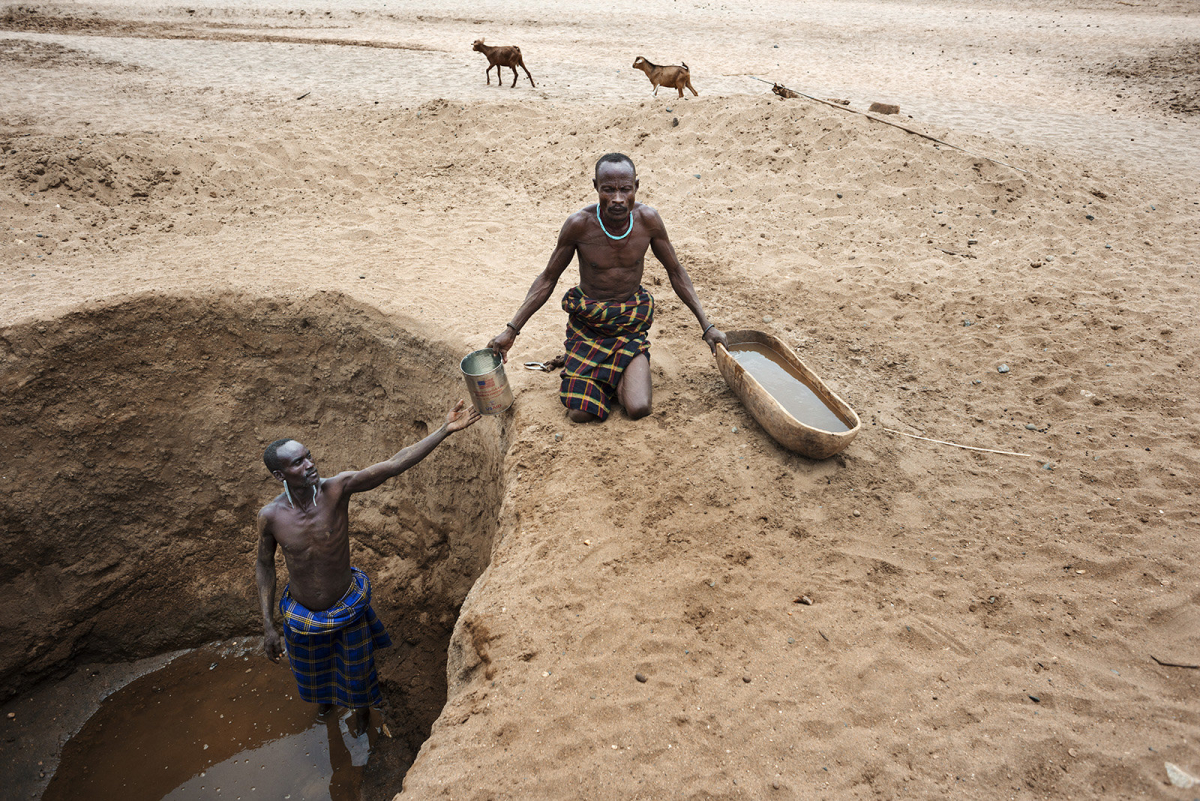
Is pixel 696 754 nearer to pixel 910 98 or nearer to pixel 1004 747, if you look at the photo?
pixel 1004 747

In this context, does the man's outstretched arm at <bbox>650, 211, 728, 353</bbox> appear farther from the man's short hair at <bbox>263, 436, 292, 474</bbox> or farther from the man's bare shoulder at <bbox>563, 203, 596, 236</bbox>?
the man's short hair at <bbox>263, 436, 292, 474</bbox>

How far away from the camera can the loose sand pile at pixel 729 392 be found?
8.14ft

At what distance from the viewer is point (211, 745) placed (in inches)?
176

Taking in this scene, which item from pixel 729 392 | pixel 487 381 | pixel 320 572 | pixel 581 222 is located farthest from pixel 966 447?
pixel 320 572

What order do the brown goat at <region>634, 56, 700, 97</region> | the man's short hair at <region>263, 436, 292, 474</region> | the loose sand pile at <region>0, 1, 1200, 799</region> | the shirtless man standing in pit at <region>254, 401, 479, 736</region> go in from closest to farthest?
the loose sand pile at <region>0, 1, 1200, 799</region>
the man's short hair at <region>263, 436, 292, 474</region>
the shirtless man standing in pit at <region>254, 401, 479, 736</region>
the brown goat at <region>634, 56, 700, 97</region>

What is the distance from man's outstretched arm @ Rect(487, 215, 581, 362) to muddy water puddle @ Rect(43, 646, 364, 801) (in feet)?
8.89

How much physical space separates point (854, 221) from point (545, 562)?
476cm

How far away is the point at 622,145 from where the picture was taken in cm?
766

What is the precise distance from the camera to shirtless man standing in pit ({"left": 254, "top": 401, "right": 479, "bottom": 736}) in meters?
3.21

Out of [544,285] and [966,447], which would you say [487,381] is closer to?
[544,285]

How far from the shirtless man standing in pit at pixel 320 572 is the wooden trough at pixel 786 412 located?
1476 millimetres

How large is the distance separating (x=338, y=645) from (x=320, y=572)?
519mm

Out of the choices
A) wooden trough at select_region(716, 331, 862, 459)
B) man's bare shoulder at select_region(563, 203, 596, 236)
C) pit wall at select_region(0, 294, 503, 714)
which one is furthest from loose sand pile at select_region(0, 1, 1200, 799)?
man's bare shoulder at select_region(563, 203, 596, 236)

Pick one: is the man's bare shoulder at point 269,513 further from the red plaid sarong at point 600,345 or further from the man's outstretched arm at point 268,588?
the red plaid sarong at point 600,345
